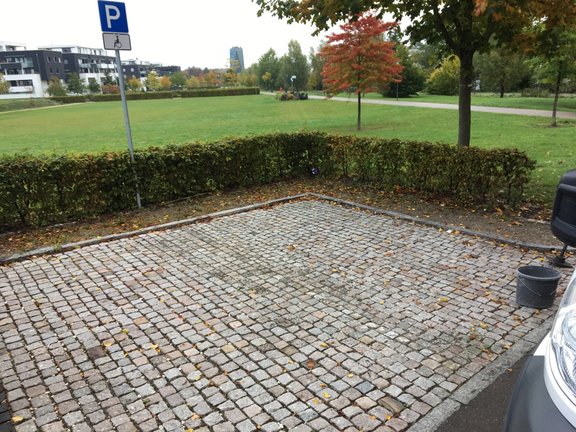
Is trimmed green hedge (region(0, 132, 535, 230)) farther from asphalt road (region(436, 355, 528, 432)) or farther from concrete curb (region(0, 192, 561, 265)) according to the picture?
asphalt road (region(436, 355, 528, 432))

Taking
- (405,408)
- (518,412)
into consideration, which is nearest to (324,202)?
(405,408)

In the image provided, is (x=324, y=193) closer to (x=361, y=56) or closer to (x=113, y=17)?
(x=113, y=17)

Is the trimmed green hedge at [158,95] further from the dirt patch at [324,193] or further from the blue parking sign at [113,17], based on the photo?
the blue parking sign at [113,17]

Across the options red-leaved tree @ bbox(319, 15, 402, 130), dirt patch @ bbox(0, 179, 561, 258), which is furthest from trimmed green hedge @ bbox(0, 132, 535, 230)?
red-leaved tree @ bbox(319, 15, 402, 130)

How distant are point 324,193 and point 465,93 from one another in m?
3.56

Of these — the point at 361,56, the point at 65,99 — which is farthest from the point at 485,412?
the point at 65,99

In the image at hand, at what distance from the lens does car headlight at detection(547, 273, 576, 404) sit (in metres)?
1.52

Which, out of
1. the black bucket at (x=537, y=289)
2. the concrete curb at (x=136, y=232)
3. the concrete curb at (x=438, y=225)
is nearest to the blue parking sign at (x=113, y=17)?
the concrete curb at (x=136, y=232)

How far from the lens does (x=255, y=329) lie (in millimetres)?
4082

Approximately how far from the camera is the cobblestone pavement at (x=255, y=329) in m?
3.09

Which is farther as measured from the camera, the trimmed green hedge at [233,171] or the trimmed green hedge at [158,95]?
the trimmed green hedge at [158,95]

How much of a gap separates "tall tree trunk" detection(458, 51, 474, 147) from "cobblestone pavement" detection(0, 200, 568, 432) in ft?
11.2

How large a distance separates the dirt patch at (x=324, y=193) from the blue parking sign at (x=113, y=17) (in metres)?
3.15

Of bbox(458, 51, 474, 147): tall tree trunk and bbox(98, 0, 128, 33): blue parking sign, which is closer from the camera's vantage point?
bbox(98, 0, 128, 33): blue parking sign
